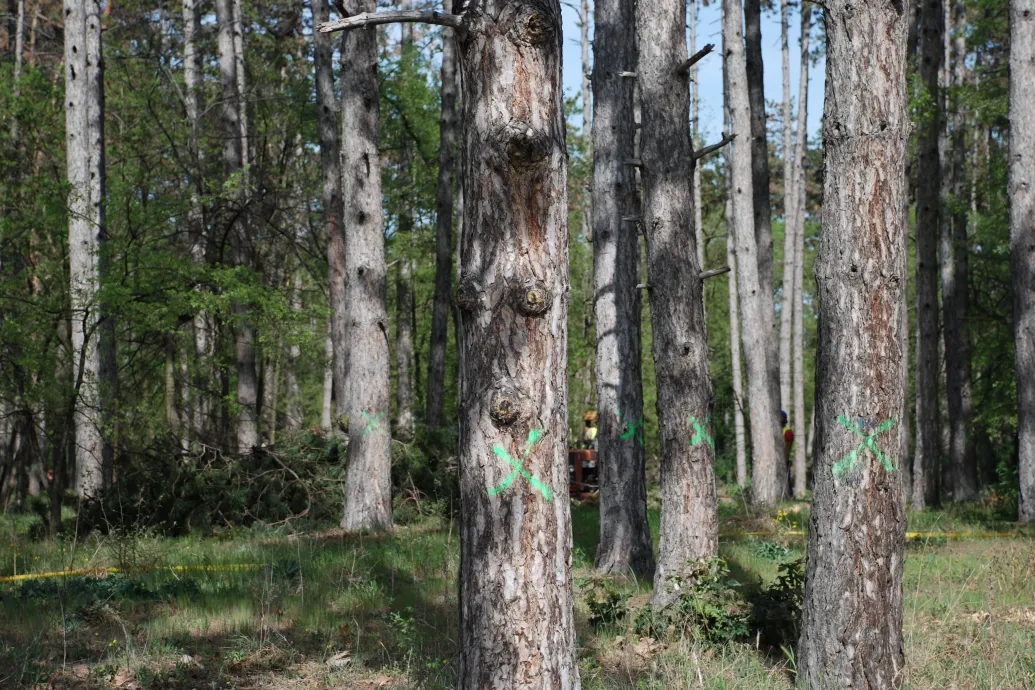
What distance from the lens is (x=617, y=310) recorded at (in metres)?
9.39

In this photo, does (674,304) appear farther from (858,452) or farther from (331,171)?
(331,171)

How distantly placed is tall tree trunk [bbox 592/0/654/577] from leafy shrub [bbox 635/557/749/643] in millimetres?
1927

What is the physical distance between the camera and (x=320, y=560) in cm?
946

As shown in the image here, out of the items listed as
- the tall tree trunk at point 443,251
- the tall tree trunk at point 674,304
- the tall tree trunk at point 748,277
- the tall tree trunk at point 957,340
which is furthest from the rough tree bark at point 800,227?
the tall tree trunk at point 674,304

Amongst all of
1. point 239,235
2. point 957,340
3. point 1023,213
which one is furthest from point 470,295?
point 957,340

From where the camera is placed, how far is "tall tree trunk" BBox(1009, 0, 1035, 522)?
42.0 ft

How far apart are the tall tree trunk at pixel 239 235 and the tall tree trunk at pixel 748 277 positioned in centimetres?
868

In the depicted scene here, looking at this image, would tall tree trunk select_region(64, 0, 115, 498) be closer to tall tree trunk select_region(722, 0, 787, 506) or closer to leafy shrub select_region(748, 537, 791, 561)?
leafy shrub select_region(748, 537, 791, 561)

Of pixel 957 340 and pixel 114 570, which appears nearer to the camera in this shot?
pixel 114 570

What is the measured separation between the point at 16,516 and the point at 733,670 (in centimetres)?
1406

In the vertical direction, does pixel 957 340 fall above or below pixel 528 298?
above

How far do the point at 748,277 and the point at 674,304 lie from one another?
8.60m

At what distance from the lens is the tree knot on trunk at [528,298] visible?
12.8ft

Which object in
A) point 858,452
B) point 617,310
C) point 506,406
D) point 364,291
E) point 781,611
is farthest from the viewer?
point 364,291
